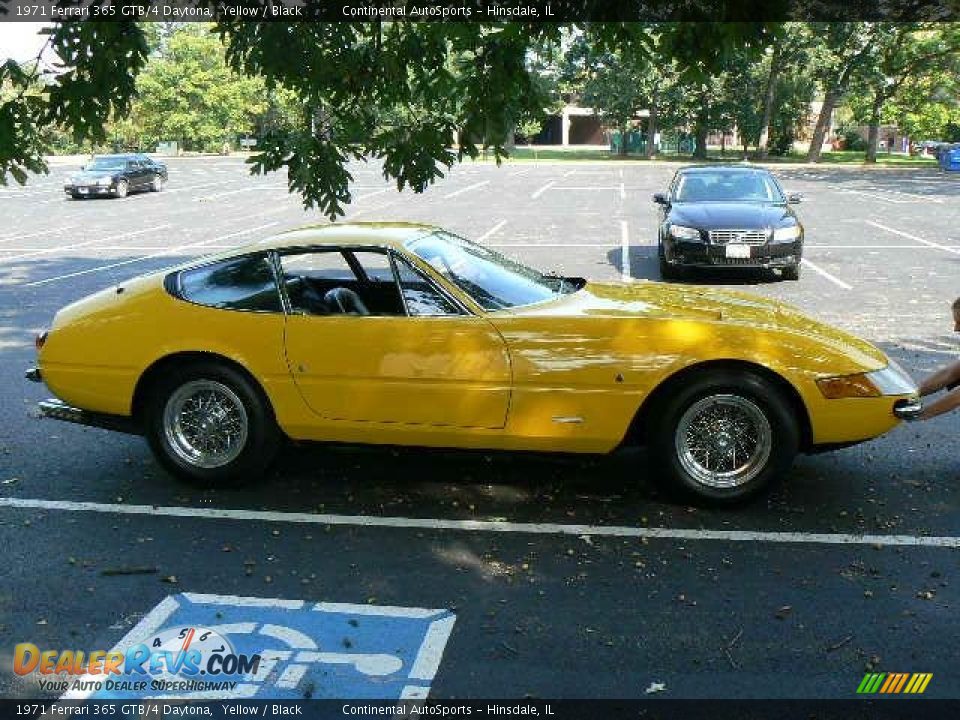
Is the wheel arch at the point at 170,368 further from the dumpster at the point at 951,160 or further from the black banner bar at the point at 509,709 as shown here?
the dumpster at the point at 951,160

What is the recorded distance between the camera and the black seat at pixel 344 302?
5145 mm

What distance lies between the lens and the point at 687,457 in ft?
16.0

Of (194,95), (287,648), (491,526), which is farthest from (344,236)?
(194,95)

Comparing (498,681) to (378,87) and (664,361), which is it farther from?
(378,87)

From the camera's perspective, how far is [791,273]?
509 inches

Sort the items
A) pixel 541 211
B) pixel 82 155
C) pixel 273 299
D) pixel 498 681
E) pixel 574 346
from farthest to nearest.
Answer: pixel 82 155, pixel 541 211, pixel 273 299, pixel 574 346, pixel 498 681

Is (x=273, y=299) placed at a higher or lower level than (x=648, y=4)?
lower

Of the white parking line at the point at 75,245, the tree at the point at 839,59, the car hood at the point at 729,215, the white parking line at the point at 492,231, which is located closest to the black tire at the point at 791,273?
the car hood at the point at 729,215

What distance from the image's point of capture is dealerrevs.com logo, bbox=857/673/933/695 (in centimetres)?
325

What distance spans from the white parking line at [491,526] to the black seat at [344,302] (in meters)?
1.12

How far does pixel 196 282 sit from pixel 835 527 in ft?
12.3

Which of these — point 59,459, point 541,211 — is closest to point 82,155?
point 541,211

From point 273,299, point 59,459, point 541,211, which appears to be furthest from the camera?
point 541,211

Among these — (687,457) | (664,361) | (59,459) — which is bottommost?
(59,459)
